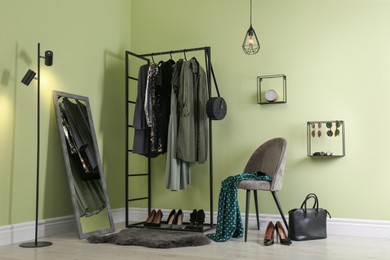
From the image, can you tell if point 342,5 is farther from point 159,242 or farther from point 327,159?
point 159,242

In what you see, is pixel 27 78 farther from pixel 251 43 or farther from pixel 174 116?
pixel 251 43

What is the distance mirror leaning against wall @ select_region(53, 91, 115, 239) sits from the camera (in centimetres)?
423

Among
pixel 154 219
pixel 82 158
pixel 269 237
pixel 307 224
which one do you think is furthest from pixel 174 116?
pixel 307 224

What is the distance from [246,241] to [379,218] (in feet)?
4.22

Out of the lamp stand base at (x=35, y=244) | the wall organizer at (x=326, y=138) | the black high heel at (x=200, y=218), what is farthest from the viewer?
the black high heel at (x=200, y=218)

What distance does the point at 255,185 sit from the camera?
4.04m

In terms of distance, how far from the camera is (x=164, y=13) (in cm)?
535

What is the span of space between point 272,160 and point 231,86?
1028 mm

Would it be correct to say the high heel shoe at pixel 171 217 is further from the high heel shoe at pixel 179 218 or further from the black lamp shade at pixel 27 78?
the black lamp shade at pixel 27 78

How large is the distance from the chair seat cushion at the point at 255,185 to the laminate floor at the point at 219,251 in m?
0.45

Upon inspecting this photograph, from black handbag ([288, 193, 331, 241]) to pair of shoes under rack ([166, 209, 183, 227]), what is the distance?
1200mm

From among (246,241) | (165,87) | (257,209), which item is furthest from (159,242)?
(165,87)

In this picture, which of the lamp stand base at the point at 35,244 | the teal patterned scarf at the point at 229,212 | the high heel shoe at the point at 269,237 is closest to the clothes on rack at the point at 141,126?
the teal patterned scarf at the point at 229,212

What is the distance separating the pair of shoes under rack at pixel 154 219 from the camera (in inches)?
185
